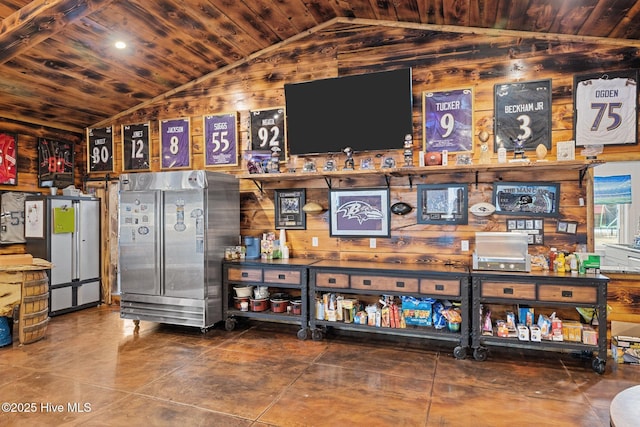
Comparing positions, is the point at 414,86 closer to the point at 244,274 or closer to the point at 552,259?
the point at 552,259

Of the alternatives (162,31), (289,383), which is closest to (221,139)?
(162,31)

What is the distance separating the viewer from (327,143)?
184 inches

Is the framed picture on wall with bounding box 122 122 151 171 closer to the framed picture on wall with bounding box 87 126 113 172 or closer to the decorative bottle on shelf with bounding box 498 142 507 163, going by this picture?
the framed picture on wall with bounding box 87 126 113 172

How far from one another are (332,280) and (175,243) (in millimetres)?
1904

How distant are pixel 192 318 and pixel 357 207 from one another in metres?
2.29

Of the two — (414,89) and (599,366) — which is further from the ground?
(414,89)

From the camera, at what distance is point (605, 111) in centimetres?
379

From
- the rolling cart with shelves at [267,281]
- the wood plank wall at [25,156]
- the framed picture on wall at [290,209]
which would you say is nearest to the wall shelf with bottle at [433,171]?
the framed picture on wall at [290,209]

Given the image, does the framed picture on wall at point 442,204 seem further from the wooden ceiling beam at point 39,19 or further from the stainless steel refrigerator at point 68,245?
the stainless steel refrigerator at point 68,245

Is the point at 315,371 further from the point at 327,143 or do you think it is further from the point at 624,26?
the point at 624,26

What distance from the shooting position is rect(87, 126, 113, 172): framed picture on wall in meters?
6.02

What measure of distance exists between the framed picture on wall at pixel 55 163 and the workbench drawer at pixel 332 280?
4227 millimetres

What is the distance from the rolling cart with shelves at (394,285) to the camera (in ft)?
12.3

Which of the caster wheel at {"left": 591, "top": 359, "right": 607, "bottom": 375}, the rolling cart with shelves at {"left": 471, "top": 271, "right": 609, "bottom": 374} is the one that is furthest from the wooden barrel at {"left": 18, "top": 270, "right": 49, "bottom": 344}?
the caster wheel at {"left": 591, "top": 359, "right": 607, "bottom": 375}
